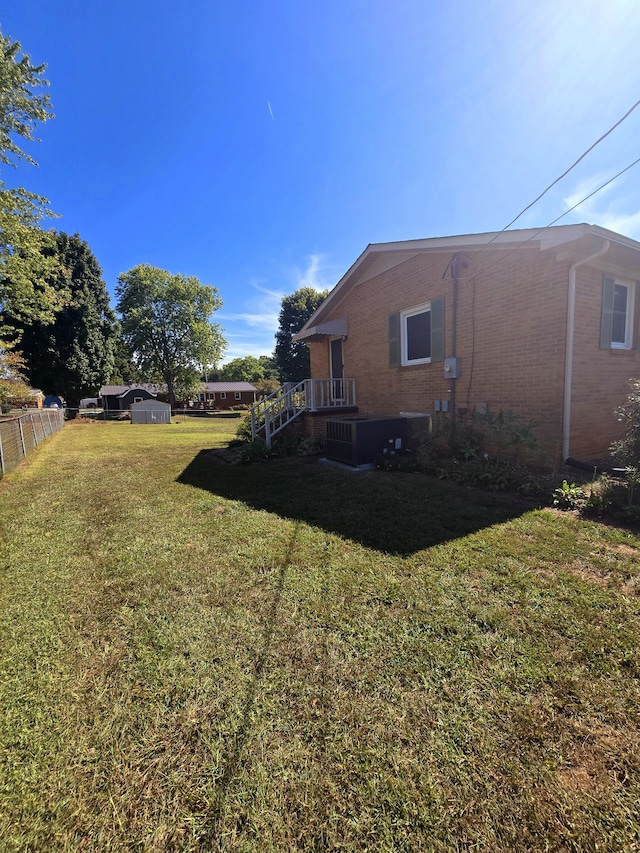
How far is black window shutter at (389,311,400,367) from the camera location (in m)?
8.55

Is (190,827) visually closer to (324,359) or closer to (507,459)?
(507,459)

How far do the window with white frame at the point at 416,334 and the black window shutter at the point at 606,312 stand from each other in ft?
10.1

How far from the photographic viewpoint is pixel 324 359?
38.8ft

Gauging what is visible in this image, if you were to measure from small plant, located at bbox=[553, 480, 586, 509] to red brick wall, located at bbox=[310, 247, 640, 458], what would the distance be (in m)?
1.24

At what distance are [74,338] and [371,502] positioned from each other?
3099 cm

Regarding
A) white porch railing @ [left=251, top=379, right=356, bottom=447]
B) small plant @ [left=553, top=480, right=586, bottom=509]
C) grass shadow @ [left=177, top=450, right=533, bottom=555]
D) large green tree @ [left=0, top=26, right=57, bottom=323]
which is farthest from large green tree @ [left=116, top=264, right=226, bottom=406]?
small plant @ [left=553, top=480, right=586, bottom=509]

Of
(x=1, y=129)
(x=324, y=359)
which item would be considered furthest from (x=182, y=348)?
(x=324, y=359)

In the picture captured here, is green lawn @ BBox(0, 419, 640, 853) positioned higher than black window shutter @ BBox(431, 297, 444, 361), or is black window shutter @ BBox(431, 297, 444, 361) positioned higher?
black window shutter @ BBox(431, 297, 444, 361)

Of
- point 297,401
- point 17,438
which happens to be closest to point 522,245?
point 297,401

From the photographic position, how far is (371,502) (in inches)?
192

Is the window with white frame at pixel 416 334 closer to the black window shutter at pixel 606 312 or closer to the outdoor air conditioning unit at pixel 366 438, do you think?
the outdoor air conditioning unit at pixel 366 438

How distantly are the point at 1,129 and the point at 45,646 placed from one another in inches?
585

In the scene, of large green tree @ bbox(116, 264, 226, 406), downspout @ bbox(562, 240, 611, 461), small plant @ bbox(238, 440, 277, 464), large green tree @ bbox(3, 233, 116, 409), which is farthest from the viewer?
large green tree @ bbox(116, 264, 226, 406)

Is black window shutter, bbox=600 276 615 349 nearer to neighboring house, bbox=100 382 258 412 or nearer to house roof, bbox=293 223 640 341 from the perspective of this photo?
house roof, bbox=293 223 640 341
